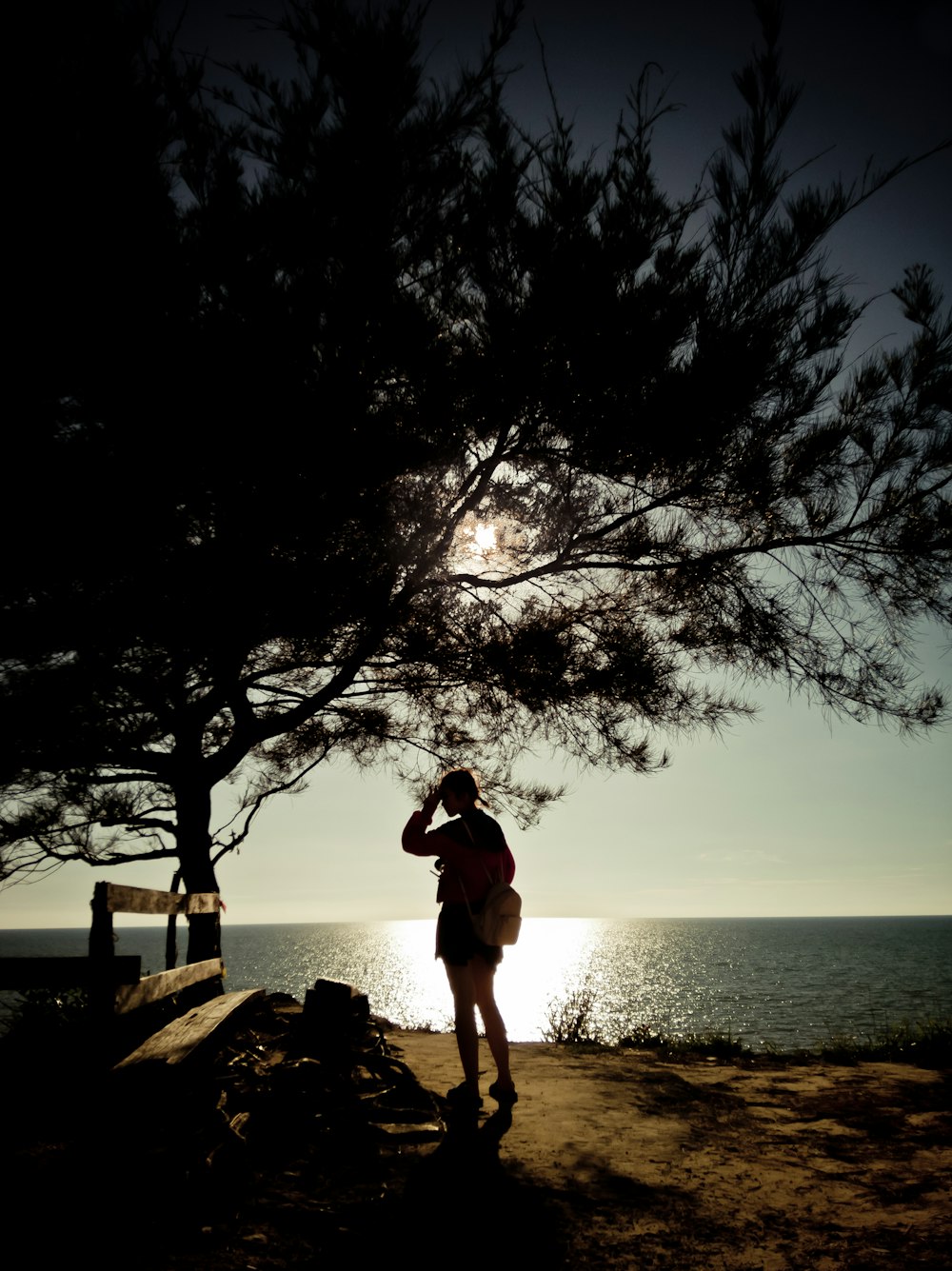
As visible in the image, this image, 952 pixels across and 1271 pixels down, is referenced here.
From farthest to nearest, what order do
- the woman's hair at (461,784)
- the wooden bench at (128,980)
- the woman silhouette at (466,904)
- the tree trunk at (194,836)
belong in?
the tree trunk at (194,836), the woman's hair at (461,784), the woman silhouette at (466,904), the wooden bench at (128,980)

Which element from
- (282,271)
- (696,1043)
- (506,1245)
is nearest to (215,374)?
(282,271)

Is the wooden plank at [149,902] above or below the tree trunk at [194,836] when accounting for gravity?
below

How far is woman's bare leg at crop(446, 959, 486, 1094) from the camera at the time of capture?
369cm

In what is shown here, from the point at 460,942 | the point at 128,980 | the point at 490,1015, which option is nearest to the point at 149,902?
the point at 128,980

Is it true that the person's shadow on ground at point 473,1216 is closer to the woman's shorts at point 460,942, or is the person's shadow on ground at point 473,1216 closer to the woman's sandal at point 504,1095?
the woman's sandal at point 504,1095

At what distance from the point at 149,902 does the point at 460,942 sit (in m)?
1.44

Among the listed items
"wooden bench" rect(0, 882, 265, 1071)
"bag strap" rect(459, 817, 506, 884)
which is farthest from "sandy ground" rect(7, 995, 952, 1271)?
"bag strap" rect(459, 817, 506, 884)

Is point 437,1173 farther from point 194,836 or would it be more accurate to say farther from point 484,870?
point 194,836

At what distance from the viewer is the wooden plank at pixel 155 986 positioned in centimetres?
308

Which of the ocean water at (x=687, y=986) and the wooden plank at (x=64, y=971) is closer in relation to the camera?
the wooden plank at (x=64, y=971)

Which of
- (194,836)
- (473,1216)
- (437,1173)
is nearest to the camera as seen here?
(473,1216)

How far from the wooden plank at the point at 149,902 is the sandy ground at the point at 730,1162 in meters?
1.64

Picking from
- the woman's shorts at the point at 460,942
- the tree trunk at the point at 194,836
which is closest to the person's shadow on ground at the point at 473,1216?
the woman's shorts at the point at 460,942

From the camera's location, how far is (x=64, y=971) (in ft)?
11.9
